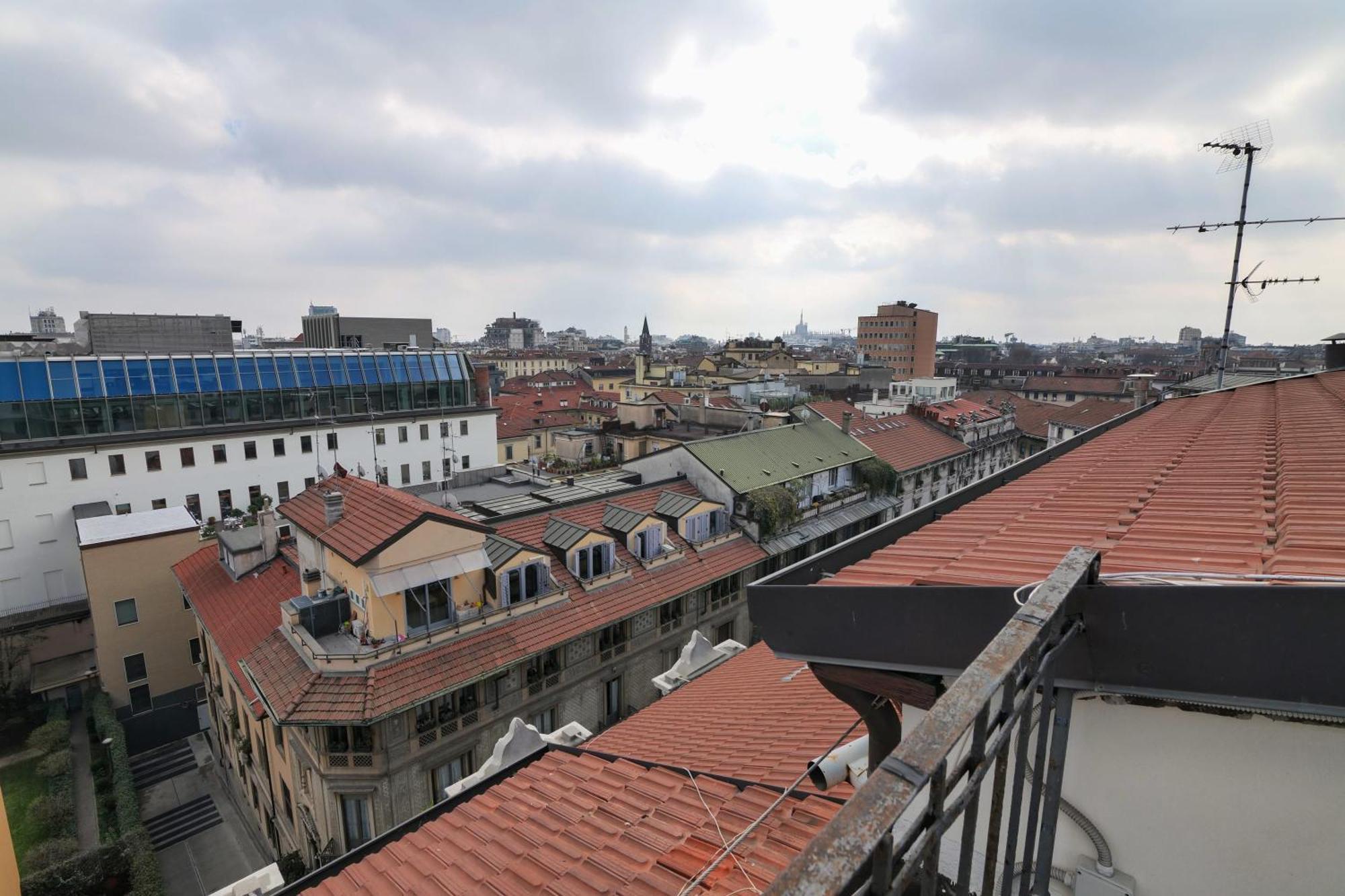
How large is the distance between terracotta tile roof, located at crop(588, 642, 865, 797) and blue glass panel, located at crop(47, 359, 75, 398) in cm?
3928

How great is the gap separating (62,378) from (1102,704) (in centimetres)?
4634

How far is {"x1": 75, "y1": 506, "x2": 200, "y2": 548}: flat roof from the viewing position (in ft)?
85.5

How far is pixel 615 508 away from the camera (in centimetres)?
2436

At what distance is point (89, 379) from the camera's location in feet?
114

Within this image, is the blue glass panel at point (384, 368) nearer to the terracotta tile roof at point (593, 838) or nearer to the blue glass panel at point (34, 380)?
the blue glass panel at point (34, 380)

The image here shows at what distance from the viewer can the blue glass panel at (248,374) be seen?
130ft

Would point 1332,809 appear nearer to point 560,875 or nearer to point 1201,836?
point 1201,836

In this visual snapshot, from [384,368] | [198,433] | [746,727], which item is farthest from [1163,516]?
[384,368]

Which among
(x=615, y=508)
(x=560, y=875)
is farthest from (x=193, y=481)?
(x=560, y=875)

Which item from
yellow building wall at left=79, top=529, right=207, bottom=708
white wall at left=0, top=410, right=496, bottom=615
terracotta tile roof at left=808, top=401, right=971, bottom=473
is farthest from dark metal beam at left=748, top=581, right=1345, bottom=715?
white wall at left=0, top=410, right=496, bottom=615

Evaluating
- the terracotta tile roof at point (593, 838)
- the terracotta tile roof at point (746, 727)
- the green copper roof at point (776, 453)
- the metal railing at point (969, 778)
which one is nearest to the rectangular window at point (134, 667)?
the green copper roof at point (776, 453)

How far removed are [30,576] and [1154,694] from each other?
151 ft

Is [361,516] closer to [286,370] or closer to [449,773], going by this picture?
[449,773]

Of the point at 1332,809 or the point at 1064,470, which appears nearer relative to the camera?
the point at 1332,809
